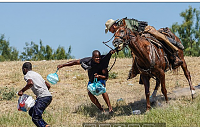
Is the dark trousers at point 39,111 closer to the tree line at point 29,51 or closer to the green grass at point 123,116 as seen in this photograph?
the green grass at point 123,116

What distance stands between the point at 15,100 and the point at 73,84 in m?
3.08

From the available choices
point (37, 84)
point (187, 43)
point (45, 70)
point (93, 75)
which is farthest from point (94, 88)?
point (187, 43)

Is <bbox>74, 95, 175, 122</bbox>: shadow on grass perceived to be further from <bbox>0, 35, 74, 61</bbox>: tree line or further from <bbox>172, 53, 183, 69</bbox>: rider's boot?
<bbox>0, 35, 74, 61</bbox>: tree line

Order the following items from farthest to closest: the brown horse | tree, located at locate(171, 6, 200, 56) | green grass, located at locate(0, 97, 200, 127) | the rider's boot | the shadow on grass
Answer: tree, located at locate(171, 6, 200, 56)
the rider's boot
the shadow on grass
the brown horse
green grass, located at locate(0, 97, 200, 127)

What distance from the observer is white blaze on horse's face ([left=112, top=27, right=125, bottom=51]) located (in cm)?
767

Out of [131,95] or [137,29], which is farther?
[131,95]

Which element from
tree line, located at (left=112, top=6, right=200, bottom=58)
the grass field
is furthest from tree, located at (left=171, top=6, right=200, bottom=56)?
the grass field

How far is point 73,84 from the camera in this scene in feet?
44.7

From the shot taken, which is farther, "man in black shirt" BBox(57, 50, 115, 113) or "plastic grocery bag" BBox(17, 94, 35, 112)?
"man in black shirt" BBox(57, 50, 115, 113)

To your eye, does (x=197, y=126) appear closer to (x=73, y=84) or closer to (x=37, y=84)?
(x=37, y=84)

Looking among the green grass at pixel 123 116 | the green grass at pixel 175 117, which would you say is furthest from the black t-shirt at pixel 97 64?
the green grass at pixel 175 117

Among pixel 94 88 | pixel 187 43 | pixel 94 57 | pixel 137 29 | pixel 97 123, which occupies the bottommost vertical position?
pixel 97 123

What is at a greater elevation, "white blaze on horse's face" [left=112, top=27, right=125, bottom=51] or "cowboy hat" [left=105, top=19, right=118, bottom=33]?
"cowboy hat" [left=105, top=19, right=118, bottom=33]

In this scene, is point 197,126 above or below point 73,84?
below
